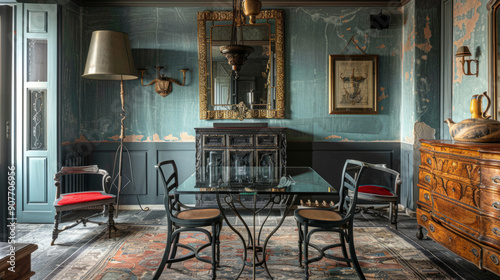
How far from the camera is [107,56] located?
4559 mm

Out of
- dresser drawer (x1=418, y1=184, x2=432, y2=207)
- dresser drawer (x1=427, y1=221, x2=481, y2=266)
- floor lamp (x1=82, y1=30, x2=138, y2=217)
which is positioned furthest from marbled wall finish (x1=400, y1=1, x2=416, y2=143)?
floor lamp (x1=82, y1=30, x2=138, y2=217)

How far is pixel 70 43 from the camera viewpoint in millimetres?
4934

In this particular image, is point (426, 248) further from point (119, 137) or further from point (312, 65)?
point (119, 137)

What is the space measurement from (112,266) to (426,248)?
323 centimetres

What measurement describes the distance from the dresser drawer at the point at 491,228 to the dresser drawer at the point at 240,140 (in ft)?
9.46

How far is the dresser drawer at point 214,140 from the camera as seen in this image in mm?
4773

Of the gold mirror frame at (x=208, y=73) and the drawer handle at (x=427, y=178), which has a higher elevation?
Answer: the gold mirror frame at (x=208, y=73)

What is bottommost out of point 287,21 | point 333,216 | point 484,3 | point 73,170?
point 333,216

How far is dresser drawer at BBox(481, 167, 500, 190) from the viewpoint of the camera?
8.38 feet

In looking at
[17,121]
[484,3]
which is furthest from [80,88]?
[484,3]

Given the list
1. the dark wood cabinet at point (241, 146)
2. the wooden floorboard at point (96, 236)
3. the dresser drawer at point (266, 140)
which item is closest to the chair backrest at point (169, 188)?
the wooden floorboard at point (96, 236)

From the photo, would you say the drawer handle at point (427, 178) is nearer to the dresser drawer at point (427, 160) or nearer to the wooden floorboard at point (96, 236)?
the dresser drawer at point (427, 160)

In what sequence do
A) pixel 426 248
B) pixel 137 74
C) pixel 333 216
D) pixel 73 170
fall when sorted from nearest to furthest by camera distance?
1. pixel 333 216
2. pixel 426 248
3. pixel 73 170
4. pixel 137 74

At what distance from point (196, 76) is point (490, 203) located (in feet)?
13.6
